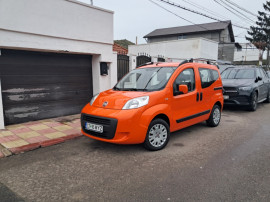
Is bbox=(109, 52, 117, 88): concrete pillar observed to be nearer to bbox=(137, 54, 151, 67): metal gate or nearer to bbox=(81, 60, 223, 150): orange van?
bbox=(137, 54, 151, 67): metal gate

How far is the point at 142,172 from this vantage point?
11.1 feet

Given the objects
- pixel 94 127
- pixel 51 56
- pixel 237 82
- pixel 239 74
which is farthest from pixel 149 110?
pixel 239 74

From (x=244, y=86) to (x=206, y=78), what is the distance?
337cm

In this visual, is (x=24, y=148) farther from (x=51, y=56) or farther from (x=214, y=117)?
(x=214, y=117)

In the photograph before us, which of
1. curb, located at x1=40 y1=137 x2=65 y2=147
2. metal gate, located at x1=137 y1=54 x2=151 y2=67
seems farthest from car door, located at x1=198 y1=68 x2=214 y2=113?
metal gate, located at x1=137 y1=54 x2=151 y2=67

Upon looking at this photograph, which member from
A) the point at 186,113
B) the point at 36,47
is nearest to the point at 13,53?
the point at 36,47

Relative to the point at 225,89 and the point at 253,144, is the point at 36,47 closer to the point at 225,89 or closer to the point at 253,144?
the point at 253,144

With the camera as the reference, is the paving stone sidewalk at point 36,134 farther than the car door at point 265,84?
No

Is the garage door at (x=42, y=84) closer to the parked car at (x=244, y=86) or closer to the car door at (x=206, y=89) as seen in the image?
the car door at (x=206, y=89)

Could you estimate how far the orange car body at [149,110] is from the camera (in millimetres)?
3855

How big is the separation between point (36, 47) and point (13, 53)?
25.1 inches

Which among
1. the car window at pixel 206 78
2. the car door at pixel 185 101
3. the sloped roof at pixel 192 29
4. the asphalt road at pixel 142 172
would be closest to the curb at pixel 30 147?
the asphalt road at pixel 142 172

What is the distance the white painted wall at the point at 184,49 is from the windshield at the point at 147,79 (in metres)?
10.8

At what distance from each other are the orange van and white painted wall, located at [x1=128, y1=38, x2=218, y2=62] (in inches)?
417
